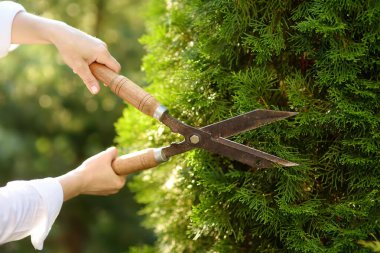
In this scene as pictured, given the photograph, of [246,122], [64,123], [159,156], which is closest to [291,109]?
[246,122]

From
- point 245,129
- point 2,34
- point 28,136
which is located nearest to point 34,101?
point 28,136

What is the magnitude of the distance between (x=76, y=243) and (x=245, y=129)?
428cm

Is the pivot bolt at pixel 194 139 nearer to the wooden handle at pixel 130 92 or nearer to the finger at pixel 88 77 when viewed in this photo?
the wooden handle at pixel 130 92

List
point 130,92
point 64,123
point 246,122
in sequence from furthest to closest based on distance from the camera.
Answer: point 64,123
point 130,92
point 246,122

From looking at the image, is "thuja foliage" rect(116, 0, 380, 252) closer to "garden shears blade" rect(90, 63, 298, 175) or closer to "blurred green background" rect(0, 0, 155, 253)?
→ "garden shears blade" rect(90, 63, 298, 175)

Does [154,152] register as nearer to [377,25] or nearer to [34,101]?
[377,25]

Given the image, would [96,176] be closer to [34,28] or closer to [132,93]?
[132,93]

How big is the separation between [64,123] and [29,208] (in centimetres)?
361

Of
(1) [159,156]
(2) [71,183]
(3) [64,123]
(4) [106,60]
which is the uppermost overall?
(4) [106,60]

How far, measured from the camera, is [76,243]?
5391 millimetres

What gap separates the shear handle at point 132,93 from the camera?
1492 mm

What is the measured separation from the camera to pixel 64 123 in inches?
199

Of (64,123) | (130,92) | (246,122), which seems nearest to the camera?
(246,122)

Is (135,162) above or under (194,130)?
under
